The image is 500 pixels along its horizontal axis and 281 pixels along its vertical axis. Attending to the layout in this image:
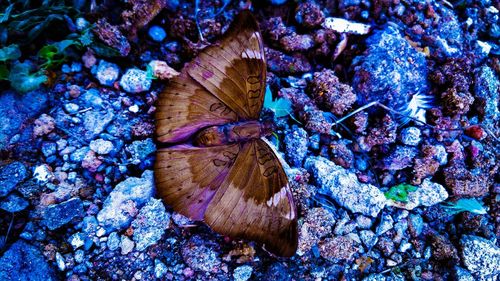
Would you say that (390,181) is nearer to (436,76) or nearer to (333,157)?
(333,157)

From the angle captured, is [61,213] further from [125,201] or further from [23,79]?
[23,79]

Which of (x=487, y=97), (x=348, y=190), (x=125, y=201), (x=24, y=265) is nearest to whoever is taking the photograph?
(x=24, y=265)

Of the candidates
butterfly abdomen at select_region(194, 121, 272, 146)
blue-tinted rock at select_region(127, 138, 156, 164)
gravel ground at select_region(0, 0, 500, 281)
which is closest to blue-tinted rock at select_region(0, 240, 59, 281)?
gravel ground at select_region(0, 0, 500, 281)

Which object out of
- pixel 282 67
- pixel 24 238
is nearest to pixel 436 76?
pixel 282 67

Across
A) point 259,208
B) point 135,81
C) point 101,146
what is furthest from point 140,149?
point 259,208

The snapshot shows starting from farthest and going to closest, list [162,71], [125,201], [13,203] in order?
[162,71] → [125,201] → [13,203]

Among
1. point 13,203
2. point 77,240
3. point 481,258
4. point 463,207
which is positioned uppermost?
point 13,203
